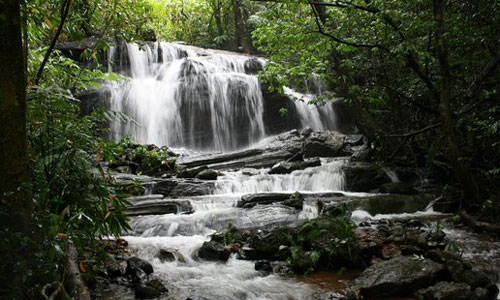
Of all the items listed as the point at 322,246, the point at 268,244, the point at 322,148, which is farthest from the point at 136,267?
the point at 322,148

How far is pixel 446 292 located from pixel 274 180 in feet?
22.5

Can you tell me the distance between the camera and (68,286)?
9.64 feet

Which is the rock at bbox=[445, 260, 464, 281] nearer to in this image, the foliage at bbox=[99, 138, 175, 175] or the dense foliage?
the dense foliage

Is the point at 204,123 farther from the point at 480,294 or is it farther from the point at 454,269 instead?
the point at 480,294

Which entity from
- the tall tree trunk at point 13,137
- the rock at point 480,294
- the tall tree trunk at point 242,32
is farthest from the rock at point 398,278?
the tall tree trunk at point 242,32

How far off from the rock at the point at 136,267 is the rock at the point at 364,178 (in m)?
6.80

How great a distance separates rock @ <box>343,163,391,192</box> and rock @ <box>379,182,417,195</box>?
0.43 meters

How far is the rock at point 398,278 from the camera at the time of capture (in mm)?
4207

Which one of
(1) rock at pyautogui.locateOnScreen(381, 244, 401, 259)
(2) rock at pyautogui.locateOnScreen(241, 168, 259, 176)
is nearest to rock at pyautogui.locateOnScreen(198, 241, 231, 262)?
(1) rock at pyautogui.locateOnScreen(381, 244, 401, 259)

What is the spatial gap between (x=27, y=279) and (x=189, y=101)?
48.1 feet

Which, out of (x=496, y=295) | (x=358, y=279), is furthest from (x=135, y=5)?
(x=496, y=295)

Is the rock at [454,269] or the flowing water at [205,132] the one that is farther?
the flowing water at [205,132]

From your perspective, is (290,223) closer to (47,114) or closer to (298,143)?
(47,114)

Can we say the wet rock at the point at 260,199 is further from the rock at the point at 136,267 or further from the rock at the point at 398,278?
the rock at the point at 398,278
